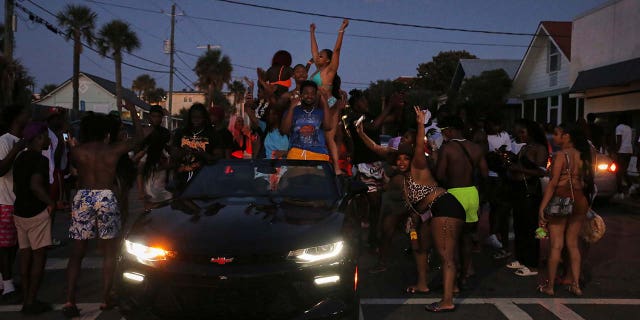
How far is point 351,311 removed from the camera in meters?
4.20

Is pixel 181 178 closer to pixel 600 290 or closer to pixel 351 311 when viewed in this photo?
pixel 351 311

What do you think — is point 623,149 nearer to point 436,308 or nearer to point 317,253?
point 436,308

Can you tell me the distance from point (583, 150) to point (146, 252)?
14.4ft

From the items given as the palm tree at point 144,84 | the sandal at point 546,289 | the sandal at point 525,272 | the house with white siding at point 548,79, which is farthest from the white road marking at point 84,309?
the palm tree at point 144,84

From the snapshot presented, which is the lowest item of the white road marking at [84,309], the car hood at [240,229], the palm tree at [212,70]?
the white road marking at [84,309]

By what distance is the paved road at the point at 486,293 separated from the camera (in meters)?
5.41

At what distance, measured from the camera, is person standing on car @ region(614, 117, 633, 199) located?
1463 cm

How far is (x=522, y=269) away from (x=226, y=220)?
402 centimetres

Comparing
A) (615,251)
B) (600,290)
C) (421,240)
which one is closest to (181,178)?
(421,240)

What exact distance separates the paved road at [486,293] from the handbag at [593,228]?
566mm

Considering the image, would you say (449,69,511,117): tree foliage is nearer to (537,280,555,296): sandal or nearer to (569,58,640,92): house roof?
(569,58,640,92): house roof

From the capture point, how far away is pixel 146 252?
4.22 metres

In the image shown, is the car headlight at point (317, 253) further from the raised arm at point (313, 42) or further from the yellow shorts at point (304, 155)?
the raised arm at point (313, 42)

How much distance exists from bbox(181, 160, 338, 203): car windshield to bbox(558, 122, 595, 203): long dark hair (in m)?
2.49
